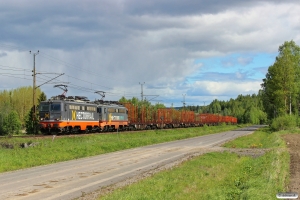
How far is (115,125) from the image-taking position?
2343 inches

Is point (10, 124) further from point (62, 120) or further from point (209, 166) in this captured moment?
point (209, 166)

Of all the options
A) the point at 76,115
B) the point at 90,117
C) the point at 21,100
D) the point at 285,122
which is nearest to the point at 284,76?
the point at 285,122

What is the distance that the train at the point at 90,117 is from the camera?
143 feet

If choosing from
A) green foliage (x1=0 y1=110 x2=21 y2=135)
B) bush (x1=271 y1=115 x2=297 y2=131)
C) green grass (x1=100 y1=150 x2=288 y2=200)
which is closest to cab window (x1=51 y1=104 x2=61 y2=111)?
green grass (x1=100 y1=150 x2=288 y2=200)

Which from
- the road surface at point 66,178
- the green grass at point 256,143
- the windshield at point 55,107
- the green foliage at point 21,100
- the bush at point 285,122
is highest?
the green foliage at point 21,100

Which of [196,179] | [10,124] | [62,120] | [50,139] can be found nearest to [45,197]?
[196,179]

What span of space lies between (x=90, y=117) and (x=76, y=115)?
420cm

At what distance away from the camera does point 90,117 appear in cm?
5047

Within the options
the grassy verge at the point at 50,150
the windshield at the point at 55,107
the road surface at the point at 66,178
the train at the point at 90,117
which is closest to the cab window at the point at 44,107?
the train at the point at 90,117

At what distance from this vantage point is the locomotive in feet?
142

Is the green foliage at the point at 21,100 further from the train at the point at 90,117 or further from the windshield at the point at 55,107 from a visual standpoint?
the windshield at the point at 55,107

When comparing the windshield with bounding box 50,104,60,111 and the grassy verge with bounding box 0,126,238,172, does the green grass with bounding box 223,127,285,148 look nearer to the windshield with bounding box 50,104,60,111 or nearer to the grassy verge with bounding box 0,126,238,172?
the grassy verge with bounding box 0,126,238,172

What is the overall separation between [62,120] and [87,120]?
21.8 feet

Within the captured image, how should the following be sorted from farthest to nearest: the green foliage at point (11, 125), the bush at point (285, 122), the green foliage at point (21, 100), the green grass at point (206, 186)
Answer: the green foliage at point (21, 100) < the green foliage at point (11, 125) < the bush at point (285, 122) < the green grass at point (206, 186)
